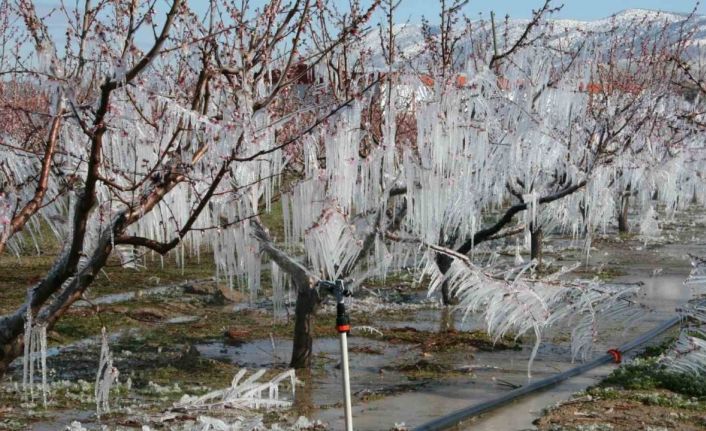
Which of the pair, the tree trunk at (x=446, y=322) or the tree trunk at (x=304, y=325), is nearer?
the tree trunk at (x=304, y=325)

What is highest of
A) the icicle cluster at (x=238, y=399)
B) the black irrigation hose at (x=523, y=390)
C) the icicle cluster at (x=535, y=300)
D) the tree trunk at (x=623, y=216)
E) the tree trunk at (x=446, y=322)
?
the tree trunk at (x=623, y=216)

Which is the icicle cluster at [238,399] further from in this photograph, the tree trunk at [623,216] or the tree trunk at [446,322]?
the tree trunk at [623,216]

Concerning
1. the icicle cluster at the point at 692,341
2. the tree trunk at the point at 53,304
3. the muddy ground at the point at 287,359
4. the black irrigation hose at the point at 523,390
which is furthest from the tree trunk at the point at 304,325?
the tree trunk at the point at 53,304

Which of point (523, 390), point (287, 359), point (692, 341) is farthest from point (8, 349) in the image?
point (692, 341)

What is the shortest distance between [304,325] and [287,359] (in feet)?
3.78

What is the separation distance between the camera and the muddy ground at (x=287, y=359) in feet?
31.0

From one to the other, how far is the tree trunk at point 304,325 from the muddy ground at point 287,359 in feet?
0.85

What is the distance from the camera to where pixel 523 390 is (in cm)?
1050

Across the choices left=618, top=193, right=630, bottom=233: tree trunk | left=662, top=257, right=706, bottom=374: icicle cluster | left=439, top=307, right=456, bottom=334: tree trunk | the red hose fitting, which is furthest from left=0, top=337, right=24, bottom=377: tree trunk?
left=618, top=193, right=630, bottom=233: tree trunk

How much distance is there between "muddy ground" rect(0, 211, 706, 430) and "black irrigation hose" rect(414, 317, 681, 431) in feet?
0.69

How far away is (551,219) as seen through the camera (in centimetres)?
2092

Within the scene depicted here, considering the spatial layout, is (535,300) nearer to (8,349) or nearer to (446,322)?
(446,322)

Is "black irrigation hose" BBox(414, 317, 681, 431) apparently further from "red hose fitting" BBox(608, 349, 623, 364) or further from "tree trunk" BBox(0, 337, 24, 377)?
"tree trunk" BBox(0, 337, 24, 377)

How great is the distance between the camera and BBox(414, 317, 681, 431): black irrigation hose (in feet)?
30.0
